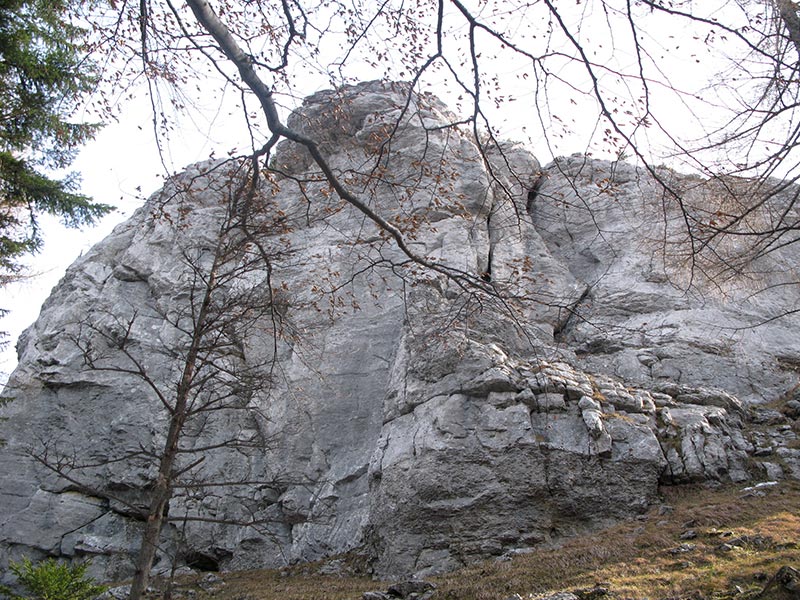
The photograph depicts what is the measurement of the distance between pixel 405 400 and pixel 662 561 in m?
5.76

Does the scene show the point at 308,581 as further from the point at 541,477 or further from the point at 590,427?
the point at 590,427

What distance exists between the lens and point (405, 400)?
12555 millimetres

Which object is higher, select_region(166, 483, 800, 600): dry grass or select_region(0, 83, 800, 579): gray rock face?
select_region(0, 83, 800, 579): gray rock face

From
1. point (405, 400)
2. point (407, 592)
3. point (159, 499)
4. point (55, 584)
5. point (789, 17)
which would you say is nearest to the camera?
point (789, 17)

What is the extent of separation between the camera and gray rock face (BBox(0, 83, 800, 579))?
10.7 m

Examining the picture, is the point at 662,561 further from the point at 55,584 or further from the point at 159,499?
the point at 55,584

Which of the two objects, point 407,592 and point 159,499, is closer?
point 159,499

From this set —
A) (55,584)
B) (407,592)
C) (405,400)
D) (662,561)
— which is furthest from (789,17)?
(55,584)

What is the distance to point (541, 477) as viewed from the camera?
1083 centimetres

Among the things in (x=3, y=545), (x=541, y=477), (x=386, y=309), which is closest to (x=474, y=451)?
(x=541, y=477)

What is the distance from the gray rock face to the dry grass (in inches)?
31.2

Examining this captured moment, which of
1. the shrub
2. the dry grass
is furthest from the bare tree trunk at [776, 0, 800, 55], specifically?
the shrub

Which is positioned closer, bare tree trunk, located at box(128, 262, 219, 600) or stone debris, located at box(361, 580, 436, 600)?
bare tree trunk, located at box(128, 262, 219, 600)

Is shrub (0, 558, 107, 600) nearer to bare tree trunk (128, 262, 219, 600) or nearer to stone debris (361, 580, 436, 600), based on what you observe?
bare tree trunk (128, 262, 219, 600)
